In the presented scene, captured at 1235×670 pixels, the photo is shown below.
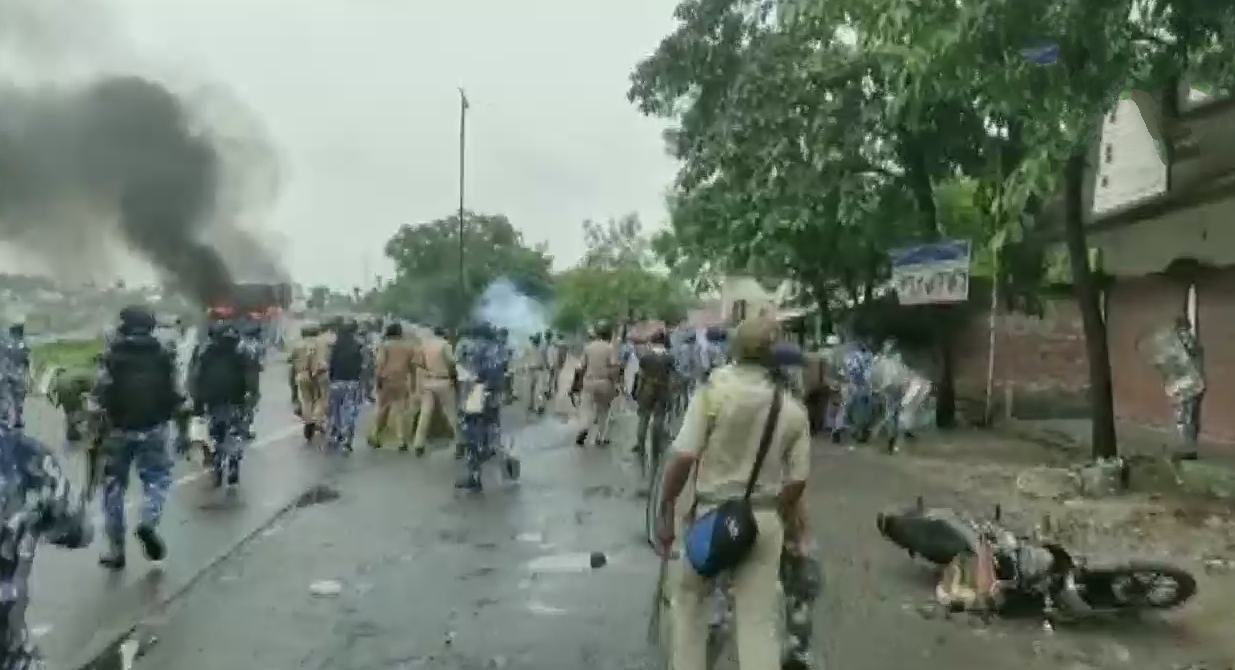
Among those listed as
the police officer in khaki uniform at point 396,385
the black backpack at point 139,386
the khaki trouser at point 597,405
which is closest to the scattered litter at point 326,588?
the black backpack at point 139,386

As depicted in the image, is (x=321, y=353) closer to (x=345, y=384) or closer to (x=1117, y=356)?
(x=345, y=384)

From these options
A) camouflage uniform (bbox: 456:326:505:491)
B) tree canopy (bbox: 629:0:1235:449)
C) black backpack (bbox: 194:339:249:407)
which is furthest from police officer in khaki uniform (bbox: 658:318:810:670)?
camouflage uniform (bbox: 456:326:505:491)

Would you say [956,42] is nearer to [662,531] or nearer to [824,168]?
[662,531]

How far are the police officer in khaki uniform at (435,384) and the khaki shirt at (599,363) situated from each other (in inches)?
72.7

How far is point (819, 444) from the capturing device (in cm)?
2123

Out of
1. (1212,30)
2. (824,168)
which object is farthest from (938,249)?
(1212,30)

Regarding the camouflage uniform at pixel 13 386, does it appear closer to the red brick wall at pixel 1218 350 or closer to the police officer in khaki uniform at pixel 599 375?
the police officer in khaki uniform at pixel 599 375

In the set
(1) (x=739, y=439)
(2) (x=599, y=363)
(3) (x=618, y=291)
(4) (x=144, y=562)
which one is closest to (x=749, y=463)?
(1) (x=739, y=439)

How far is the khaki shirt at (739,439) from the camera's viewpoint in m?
5.58

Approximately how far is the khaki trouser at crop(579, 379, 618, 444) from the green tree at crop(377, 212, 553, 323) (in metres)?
46.8

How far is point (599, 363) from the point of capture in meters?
18.9

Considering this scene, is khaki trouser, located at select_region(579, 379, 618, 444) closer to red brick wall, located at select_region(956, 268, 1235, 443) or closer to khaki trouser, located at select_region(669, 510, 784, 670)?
red brick wall, located at select_region(956, 268, 1235, 443)

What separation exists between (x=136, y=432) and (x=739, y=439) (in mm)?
5129

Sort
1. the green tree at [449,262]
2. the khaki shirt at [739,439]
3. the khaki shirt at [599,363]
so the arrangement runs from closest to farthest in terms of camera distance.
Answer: the khaki shirt at [739,439], the khaki shirt at [599,363], the green tree at [449,262]
